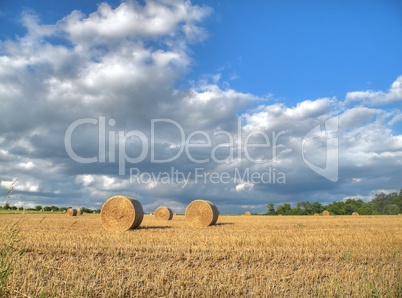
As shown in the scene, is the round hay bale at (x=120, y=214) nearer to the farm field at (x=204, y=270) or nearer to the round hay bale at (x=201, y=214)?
the round hay bale at (x=201, y=214)

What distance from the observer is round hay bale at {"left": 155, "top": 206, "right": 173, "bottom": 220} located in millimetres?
31375

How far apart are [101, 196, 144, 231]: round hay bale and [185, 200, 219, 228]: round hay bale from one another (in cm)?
441

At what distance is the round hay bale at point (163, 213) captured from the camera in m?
31.4

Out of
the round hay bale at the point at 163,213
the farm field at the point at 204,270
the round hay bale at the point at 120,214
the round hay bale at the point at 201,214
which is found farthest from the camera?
the round hay bale at the point at 163,213

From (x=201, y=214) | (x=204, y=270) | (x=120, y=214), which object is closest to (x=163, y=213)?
(x=201, y=214)

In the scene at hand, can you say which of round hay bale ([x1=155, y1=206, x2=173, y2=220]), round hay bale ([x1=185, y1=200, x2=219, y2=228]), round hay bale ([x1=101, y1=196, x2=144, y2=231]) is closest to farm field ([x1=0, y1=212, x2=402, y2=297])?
round hay bale ([x1=101, y1=196, x2=144, y2=231])

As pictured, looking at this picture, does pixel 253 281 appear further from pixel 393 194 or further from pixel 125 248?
pixel 393 194

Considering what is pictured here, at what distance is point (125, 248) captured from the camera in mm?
9820

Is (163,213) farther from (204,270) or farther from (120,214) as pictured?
(204,270)

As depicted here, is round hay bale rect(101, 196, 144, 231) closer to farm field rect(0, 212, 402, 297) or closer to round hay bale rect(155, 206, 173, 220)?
farm field rect(0, 212, 402, 297)

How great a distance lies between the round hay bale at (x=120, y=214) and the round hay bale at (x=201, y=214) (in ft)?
14.5

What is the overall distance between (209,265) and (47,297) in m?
3.36

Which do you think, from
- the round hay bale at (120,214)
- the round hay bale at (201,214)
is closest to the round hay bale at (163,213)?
the round hay bale at (201,214)

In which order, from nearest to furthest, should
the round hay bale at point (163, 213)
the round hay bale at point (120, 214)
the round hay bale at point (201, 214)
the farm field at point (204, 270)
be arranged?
the farm field at point (204, 270) → the round hay bale at point (120, 214) → the round hay bale at point (201, 214) → the round hay bale at point (163, 213)
